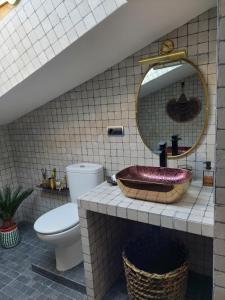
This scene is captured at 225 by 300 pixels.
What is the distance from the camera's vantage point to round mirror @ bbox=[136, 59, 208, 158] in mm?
1512

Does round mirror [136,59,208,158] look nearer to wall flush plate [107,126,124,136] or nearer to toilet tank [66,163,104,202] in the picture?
wall flush plate [107,126,124,136]

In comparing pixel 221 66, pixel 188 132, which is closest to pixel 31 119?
pixel 188 132

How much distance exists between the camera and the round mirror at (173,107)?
1512 millimetres

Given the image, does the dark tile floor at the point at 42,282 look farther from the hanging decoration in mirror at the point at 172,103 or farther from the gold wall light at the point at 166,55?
the gold wall light at the point at 166,55

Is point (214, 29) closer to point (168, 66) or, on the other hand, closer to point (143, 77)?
point (168, 66)

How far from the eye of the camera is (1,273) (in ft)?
6.49

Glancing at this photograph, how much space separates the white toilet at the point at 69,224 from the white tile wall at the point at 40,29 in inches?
35.4

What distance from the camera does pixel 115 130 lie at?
1.88 m

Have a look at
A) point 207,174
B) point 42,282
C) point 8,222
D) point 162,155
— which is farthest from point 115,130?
point 8,222

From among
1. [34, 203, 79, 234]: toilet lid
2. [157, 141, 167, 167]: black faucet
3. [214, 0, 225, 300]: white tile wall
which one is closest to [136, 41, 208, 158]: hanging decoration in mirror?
[157, 141, 167, 167]: black faucet

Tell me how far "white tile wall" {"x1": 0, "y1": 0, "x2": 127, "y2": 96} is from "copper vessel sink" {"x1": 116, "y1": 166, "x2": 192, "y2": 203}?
90cm

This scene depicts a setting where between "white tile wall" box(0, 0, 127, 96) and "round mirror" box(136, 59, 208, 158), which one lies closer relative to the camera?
"white tile wall" box(0, 0, 127, 96)

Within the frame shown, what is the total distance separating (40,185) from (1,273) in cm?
86

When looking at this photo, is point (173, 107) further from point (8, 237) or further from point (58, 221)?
point (8, 237)
